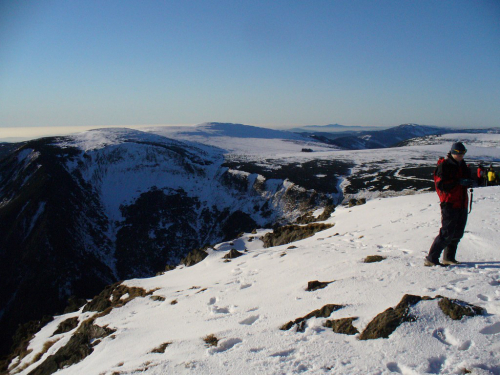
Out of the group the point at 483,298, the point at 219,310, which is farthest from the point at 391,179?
the point at 483,298

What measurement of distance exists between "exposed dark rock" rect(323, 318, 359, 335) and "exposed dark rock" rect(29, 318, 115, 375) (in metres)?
7.40

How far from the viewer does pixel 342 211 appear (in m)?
21.4

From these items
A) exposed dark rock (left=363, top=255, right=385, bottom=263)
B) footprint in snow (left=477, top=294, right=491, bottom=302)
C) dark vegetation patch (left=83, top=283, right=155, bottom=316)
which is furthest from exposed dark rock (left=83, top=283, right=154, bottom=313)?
footprint in snow (left=477, top=294, right=491, bottom=302)

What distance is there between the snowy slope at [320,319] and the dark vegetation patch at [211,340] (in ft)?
0.44

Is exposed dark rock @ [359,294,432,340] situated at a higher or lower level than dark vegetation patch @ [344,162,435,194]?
higher

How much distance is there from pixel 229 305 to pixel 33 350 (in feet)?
31.6

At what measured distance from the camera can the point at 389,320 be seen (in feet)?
18.5

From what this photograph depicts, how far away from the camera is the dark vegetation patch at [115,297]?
14.0m

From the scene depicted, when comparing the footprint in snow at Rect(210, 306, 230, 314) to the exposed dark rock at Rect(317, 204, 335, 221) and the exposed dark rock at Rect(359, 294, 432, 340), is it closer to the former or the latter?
the exposed dark rock at Rect(359, 294, 432, 340)

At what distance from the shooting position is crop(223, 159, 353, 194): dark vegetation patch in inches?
2094

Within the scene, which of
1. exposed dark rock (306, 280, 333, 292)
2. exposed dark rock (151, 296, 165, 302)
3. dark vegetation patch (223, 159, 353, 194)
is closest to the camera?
exposed dark rock (306, 280, 333, 292)

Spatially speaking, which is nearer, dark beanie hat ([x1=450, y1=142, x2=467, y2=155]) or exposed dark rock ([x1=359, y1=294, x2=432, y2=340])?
exposed dark rock ([x1=359, y1=294, x2=432, y2=340])

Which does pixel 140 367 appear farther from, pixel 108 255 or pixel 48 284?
pixel 108 255

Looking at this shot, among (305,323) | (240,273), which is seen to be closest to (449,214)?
(305,323)
